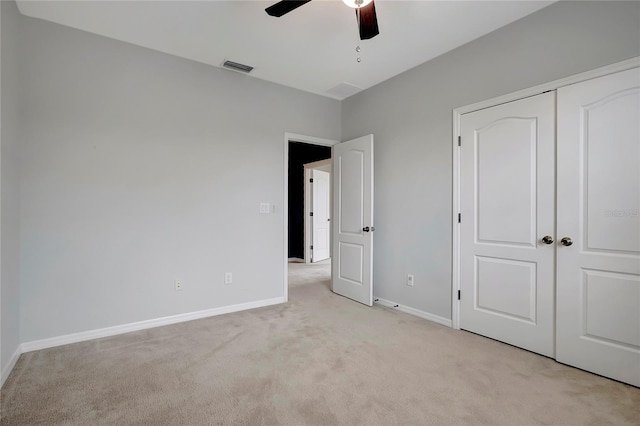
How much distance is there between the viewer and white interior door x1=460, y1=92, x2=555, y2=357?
2406 mm

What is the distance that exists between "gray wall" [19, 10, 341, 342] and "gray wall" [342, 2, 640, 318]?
1264 millimetres

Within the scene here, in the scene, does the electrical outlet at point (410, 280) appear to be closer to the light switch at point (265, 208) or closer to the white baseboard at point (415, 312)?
the white baseboard at point (415, 312)

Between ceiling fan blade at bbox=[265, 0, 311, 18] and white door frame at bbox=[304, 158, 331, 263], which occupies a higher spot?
ceiling fan blade at bbox=[265, 0, 311, 18]

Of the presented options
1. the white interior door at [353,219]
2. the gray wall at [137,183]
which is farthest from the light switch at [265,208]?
the white interior door at [353,219]

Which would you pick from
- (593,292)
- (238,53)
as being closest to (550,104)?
(593,292)

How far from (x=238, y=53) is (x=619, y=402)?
3991 millimetres

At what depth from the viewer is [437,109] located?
3.17m

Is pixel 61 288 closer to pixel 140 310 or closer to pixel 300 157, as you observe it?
pixel 140 310

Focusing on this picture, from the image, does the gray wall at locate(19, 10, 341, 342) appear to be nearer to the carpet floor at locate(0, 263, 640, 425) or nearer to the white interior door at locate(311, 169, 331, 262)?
the carpet floor at locate(0, 263, 640, 425)

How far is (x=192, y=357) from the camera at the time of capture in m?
2.39

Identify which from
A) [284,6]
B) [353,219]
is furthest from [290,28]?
[353,219]

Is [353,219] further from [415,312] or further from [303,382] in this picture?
[303,382]

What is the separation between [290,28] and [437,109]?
165cm

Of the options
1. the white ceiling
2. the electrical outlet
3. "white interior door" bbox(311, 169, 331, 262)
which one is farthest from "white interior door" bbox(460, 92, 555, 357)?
"white interior door" bbox(311, 169, 331, 262)
